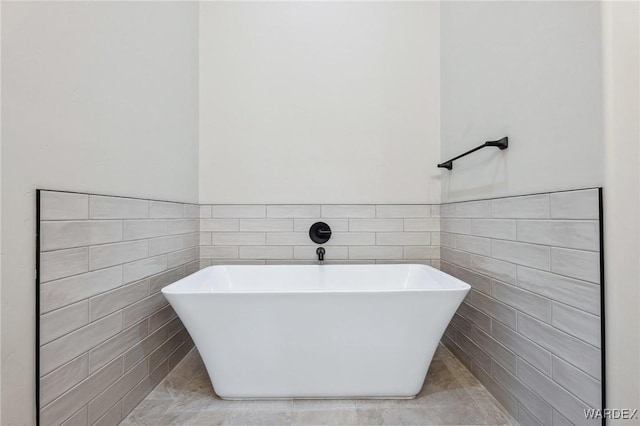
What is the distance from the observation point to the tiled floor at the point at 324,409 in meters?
1.17

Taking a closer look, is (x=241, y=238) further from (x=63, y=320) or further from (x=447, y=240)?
(x=447, y=240)

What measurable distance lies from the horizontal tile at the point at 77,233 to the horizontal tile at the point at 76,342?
281mm

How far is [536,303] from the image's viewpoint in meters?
1.08

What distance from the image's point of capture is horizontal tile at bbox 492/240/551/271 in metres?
1.04

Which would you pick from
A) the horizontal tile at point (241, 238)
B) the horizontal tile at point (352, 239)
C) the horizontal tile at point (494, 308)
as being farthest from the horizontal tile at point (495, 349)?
the horizontal tile at point (241, 238)

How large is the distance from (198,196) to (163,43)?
2.89 feet

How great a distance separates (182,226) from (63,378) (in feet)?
3.04

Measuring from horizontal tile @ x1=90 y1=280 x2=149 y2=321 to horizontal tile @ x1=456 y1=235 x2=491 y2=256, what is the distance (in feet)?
5.20

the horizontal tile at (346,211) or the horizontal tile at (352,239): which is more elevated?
the horizontal tile at (346,211)

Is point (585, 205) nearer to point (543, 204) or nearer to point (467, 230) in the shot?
point (543, 204)

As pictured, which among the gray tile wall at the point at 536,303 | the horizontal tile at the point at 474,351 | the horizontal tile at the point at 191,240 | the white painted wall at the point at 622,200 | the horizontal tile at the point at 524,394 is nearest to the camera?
the white painted wall at the point at 622,200

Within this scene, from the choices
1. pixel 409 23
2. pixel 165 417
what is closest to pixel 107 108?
pixel 165 417

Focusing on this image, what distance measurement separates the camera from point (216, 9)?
6.52 feet

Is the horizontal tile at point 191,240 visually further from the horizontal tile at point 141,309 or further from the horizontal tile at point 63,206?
the horizontal tile at point 63,206
